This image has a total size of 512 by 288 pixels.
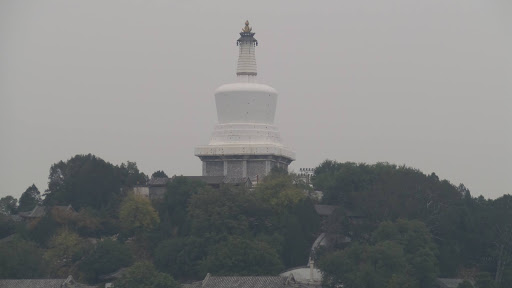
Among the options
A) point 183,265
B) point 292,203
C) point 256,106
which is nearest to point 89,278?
point 183,265

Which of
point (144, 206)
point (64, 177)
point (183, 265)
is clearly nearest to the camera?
point (183, 265)

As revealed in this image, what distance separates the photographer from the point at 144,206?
92.9 metres

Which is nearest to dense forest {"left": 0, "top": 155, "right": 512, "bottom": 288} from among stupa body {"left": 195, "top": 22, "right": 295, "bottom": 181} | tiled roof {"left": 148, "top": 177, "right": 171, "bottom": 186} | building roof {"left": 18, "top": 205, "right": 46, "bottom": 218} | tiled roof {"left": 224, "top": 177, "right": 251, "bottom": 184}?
building roof {"left": 18, "top": 205, "right": 46, "bottom": 218}

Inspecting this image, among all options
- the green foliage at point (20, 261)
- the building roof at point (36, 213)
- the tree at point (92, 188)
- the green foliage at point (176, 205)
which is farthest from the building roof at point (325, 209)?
the building roof at point (36, 213)

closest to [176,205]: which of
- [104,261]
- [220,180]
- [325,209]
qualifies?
[220,180]

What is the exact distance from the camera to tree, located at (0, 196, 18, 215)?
4202 inches

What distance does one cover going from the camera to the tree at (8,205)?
350ft

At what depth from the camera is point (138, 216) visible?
92.8 metres

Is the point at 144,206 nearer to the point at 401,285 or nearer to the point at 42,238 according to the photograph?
the point at 42,238

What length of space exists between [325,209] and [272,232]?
14.0 feet

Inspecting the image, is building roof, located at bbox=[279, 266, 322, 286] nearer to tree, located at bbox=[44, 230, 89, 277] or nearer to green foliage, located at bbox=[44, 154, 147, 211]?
tree, located at bbox=[44, 230, 89, 277]

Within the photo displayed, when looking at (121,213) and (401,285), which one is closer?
(401,285)

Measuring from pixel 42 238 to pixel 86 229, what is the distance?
7.24 feet

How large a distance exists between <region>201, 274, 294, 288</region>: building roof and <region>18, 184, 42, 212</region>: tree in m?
23.1
